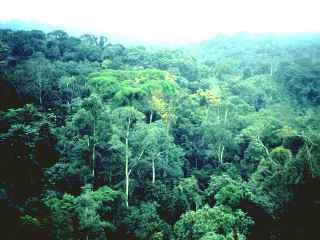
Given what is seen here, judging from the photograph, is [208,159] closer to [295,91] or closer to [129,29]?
[295,91]

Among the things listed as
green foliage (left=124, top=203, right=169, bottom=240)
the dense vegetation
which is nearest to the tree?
the dense vegetation

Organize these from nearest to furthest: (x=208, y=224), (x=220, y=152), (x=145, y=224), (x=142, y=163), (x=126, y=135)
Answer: (x=208, y=224), (x=145, y=224), (x=126, y=135), (x=142, y=163), (x=220, y=152)

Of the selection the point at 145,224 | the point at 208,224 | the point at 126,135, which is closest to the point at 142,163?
the point at 126,135

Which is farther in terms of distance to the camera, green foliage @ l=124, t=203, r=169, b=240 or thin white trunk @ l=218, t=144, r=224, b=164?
thin white trunk @ l=218, t=144, r=224, b=164

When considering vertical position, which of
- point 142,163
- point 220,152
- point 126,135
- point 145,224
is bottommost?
point 145,224

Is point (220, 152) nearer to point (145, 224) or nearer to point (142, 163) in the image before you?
point (142, 163)

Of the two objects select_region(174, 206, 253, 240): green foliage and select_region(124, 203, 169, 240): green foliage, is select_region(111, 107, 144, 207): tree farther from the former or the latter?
select_region(174, 206, 253, 240): green foliage

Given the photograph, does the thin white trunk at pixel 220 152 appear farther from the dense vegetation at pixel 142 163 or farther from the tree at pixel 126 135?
the tree at pixel 126 135

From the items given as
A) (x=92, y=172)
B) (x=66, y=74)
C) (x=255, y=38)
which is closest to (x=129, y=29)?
(x=255, y=38)
